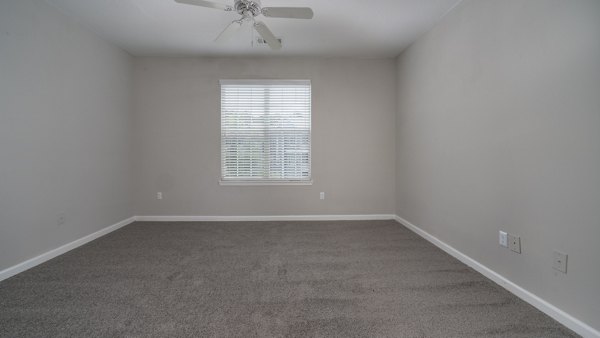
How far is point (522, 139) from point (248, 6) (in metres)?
2.38

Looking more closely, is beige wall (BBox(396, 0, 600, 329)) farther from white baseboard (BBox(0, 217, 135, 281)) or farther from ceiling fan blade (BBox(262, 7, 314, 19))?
white baseboard (BBox(0, 217, 135, 281))

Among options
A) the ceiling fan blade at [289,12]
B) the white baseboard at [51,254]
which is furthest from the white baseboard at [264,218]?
the ceiling fan blade at [289,12]

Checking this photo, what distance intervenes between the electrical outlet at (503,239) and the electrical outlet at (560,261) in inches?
13.6

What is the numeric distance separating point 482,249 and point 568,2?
186 centimetres

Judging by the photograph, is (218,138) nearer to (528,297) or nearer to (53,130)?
(53,130)

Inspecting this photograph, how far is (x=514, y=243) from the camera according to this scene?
1.87m

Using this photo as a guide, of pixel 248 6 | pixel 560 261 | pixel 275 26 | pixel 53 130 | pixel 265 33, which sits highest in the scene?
pixel 275 26

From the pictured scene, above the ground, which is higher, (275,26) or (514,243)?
(275,26)

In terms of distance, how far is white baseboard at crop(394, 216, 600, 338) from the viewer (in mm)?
1423

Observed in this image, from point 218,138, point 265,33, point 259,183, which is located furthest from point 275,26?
point 259,183

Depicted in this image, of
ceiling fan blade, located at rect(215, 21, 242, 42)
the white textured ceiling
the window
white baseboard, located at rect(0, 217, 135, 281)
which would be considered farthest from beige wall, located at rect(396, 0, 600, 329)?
white baseboard, located at rect(0, 217, 135, 281)

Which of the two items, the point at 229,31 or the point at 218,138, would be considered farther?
the point at 218,138

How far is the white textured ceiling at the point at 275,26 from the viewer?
99.3 inches

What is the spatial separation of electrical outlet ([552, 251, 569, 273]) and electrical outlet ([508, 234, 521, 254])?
0.24m
